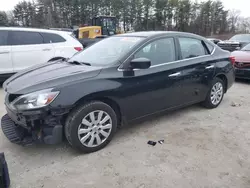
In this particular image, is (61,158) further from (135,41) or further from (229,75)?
(229,75)

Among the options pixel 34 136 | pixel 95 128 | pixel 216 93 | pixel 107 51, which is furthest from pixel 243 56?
pixel 34 136

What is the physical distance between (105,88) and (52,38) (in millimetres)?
4521

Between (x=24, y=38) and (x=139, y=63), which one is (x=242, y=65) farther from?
(x=24, y=38)

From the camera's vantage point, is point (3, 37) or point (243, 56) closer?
point (3, 37)

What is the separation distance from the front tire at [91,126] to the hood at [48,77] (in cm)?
38

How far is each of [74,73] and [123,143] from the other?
1.20 m

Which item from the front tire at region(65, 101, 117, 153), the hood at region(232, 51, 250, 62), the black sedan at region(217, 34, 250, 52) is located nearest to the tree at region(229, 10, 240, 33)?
the black sedan at region(217, 34, 250, 52)

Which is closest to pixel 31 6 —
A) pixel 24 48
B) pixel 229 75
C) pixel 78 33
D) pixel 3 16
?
pixel 3 16

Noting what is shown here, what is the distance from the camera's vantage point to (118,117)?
321 centimetres

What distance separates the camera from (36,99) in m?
2.58

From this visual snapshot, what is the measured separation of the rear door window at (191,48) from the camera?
3905mm

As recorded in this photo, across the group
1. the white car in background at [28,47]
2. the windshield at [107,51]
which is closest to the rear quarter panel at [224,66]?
the windshield at [107,51]

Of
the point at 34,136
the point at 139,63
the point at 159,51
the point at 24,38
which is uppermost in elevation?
the point at 24,38

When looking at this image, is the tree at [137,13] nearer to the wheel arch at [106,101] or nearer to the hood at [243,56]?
the hood at [243,56]
